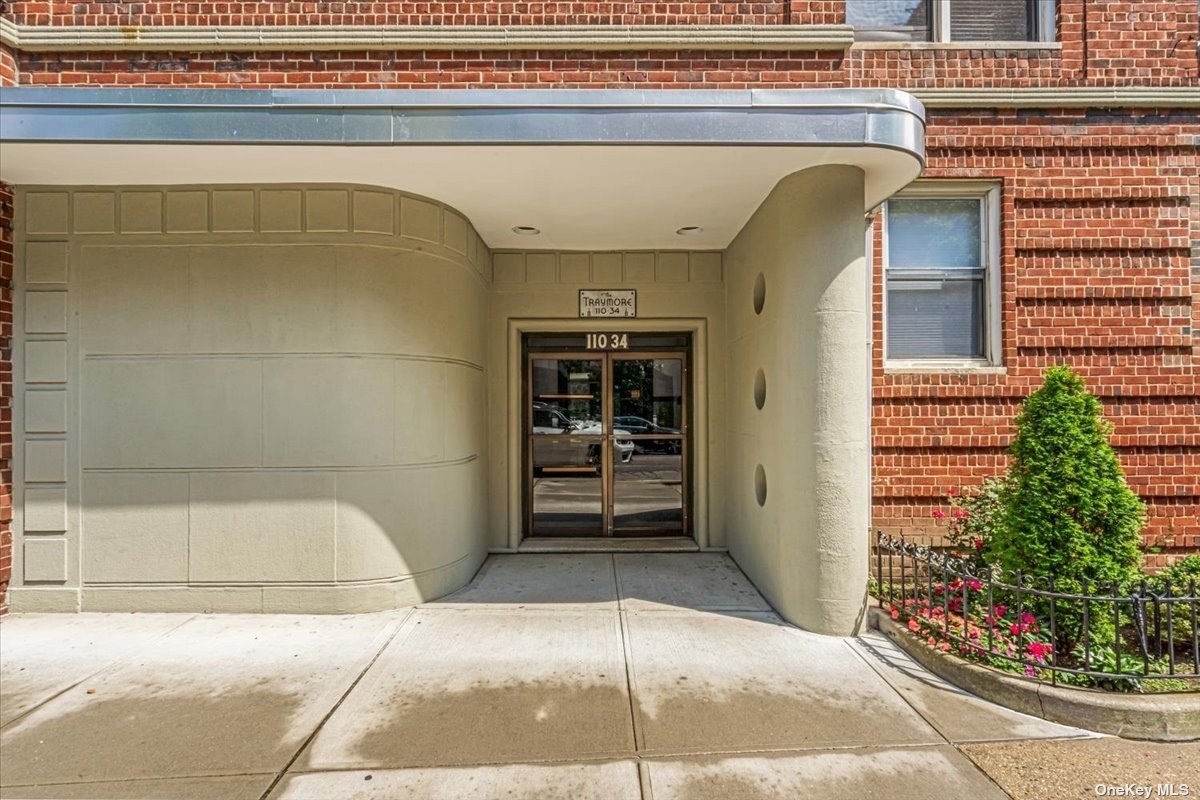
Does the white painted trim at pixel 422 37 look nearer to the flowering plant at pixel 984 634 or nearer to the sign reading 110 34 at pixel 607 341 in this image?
the sign reading 110 34 at pixel 607 341

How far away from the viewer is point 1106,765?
299cm

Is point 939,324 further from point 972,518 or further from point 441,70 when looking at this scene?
point 441,70

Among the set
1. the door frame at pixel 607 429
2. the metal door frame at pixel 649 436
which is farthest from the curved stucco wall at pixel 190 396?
the metal door frame at pixel 649 436

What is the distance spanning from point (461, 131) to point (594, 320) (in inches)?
119

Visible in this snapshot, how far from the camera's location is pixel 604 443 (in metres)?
7.06

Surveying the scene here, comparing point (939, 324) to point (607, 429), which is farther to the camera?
point (607, 429)

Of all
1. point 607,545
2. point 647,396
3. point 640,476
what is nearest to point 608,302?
point 647,396

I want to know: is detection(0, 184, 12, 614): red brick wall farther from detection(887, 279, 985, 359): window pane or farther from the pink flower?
detection(887, 279, 985, 359): window pane

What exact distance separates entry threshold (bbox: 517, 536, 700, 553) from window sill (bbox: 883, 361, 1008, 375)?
278 centimetres

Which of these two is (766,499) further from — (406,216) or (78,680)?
(78,680)

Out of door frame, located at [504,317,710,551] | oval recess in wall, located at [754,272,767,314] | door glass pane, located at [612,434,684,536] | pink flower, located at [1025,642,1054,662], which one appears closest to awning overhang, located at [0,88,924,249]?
oval recess in wall, located at [754,272,767,314]

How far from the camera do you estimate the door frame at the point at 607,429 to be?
702cm

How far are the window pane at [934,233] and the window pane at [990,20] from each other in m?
1.66

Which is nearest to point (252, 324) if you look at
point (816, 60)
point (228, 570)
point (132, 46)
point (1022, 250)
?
point (228, 570)
